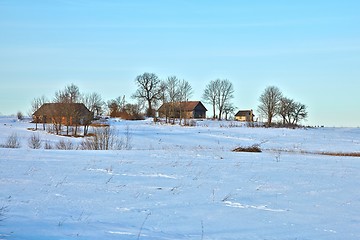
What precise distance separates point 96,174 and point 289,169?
6.05 metres

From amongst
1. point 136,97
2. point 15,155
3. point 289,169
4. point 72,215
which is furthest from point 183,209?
point 136,97

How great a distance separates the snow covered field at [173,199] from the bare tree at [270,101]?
6797 cm

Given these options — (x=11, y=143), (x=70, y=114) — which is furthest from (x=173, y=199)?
(x=70, y=114)

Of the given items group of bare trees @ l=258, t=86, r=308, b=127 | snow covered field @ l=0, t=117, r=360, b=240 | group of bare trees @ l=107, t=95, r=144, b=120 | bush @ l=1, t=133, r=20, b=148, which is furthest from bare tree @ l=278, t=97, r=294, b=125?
snow covered field @ l=0, t=117, r=360, b=240

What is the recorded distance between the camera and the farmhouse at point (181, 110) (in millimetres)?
78312

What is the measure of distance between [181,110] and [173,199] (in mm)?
73110

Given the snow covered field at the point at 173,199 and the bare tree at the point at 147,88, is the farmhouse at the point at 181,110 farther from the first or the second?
the snow covered field at the point at 173,199

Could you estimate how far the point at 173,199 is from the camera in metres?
8.29

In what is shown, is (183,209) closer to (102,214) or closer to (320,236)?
(102,214)

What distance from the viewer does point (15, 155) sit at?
13773 mm

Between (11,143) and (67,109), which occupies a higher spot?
(67,109)

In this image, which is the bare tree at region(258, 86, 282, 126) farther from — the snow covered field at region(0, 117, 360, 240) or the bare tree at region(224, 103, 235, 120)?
the snow covered field at region(0, 117, 360, 240)

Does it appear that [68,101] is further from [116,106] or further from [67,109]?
[116,106]

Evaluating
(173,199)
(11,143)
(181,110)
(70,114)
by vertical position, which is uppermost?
(181,110)
